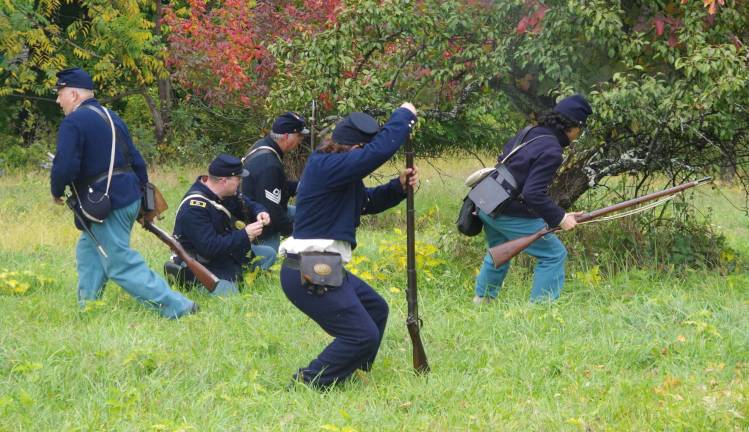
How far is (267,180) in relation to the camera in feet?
27.4

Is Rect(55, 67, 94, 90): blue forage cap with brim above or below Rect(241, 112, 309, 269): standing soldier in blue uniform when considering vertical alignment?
above

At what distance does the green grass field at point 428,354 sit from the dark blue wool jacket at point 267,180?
614 millimetres

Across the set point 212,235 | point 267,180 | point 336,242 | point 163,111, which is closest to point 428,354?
point 336,242

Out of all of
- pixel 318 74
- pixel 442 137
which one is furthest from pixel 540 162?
pixel 442 137

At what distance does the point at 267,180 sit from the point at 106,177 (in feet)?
5.60

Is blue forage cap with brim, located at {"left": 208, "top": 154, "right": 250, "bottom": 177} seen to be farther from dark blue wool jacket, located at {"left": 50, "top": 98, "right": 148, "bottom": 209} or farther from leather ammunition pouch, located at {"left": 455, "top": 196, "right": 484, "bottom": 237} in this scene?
leather ammunition pouch, located at {"left": 455, "top": 196, "right": 484, "bottom": 237}

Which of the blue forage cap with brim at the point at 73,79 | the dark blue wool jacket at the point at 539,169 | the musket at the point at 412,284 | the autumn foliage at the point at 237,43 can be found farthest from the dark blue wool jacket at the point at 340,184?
the autumn foliage at the point at 237,43

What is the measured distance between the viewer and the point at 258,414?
16.9 ft

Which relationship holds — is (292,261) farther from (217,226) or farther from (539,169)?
(217,226)

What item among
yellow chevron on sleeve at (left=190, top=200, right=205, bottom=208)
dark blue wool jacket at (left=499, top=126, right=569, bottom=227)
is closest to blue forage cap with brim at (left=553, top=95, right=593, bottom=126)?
dark blue wool jacket at (left=499, top=126, right=569, bottom=227)

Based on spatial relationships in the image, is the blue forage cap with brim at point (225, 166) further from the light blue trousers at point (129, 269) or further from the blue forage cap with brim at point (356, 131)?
the blue forage cap with brim at point (356, 131)

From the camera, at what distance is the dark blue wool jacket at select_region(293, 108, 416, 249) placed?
16.7 feet

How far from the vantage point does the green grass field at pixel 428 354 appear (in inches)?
195

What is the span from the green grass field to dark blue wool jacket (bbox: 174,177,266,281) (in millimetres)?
314
